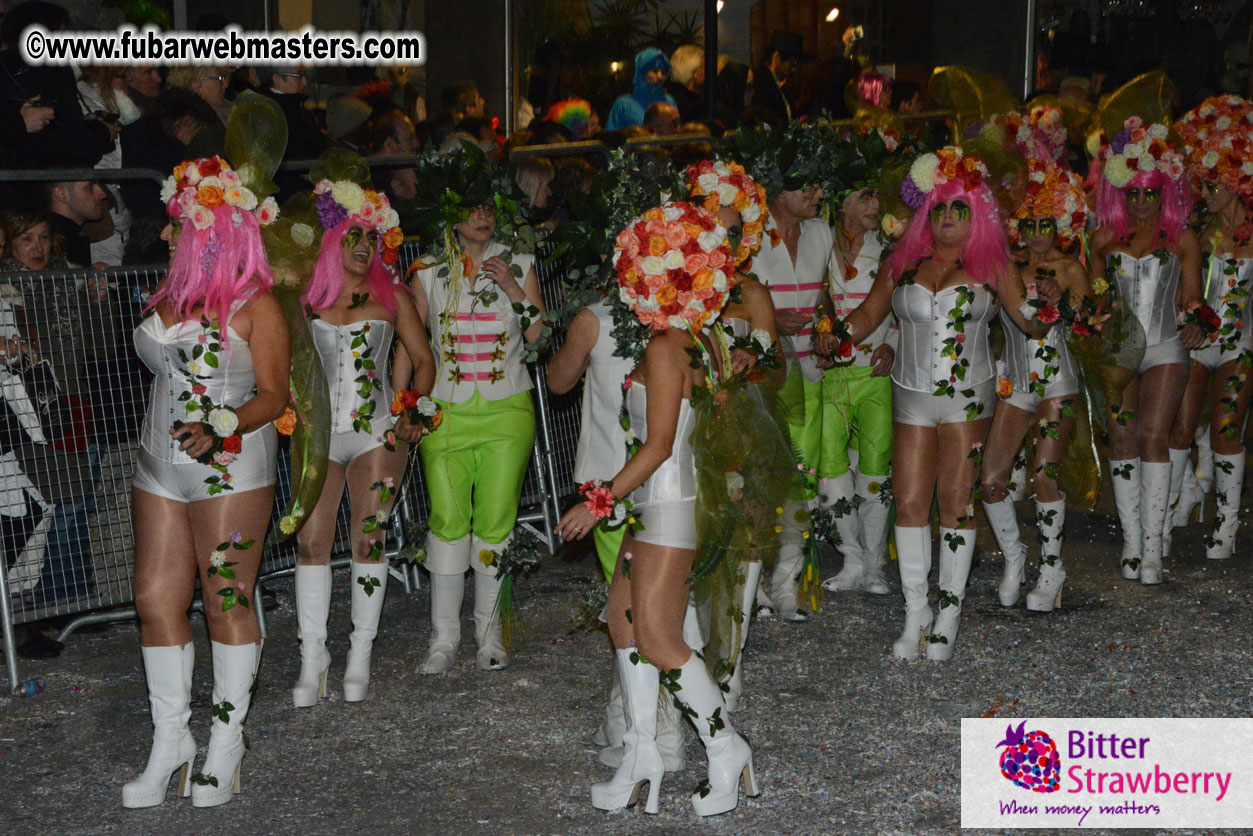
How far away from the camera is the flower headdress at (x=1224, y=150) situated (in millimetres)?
6793

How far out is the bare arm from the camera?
176 inches

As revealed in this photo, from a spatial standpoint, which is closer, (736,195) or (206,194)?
(206,194)

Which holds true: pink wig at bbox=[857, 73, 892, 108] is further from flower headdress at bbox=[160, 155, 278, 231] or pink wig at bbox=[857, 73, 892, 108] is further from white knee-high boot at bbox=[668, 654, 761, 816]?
white knee-high boot at bbox=[668, 654, 761, 816]

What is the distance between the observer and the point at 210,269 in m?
4.21

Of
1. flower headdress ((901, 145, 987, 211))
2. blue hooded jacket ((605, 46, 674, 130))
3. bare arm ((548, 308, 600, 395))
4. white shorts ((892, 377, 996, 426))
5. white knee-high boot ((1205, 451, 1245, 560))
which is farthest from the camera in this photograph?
blue hooded jacket ((605, 46, 674, 130))

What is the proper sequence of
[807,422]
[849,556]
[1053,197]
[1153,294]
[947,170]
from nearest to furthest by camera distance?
[947,170] → [1053,197] → [807,422] → [1153,294] → [849,556]

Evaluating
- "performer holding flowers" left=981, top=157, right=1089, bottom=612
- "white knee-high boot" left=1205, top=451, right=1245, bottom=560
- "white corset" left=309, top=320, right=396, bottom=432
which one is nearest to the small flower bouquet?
"white corset" left=309, top=320, right=396, bottom=432

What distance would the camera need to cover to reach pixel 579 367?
14.9ft

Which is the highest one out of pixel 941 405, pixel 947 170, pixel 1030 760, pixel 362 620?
pixel 947 170

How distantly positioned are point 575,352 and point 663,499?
2.24 feet

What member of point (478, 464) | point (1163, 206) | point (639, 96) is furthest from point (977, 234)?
point (639, 96)

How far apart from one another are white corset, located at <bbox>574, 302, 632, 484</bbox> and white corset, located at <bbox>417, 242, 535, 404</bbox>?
88 centimetres

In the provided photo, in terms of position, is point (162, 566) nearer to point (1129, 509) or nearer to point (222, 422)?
point (222, 422)

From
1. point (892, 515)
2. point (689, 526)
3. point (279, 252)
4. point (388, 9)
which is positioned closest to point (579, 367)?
point (689, 526)
